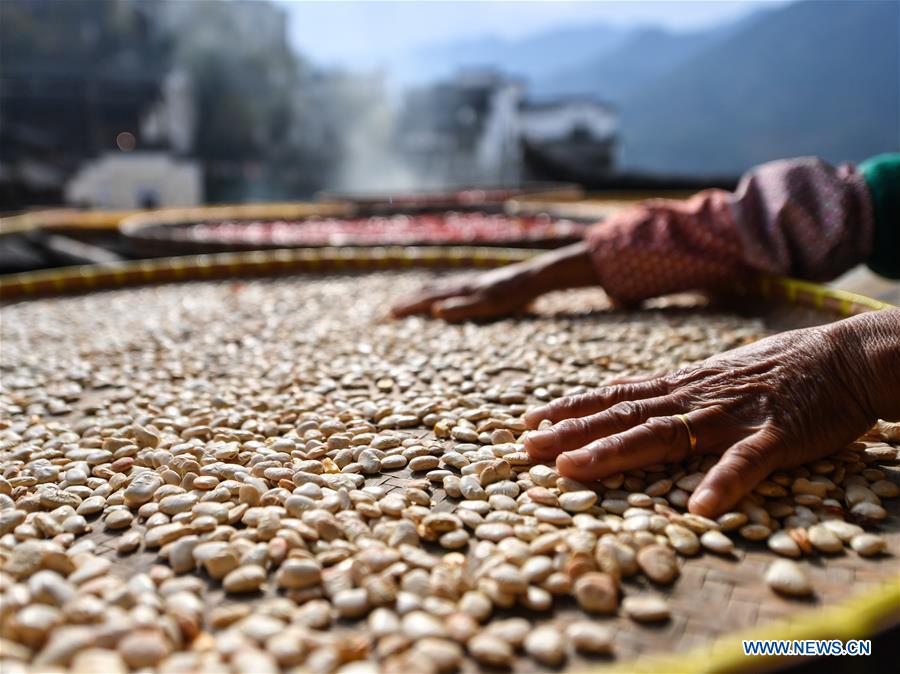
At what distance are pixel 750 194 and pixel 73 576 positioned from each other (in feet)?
6.18

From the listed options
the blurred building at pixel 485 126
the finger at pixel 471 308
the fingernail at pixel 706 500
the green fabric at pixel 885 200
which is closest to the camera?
the fingernail at pixel 706 500

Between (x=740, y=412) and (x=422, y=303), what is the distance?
1.24 metres

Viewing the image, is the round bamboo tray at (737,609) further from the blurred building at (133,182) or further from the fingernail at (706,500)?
the blurred building at (133,182)

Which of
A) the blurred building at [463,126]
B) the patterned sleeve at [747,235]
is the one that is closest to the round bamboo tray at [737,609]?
the patterned sleeve at [747,235]

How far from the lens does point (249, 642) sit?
0.65 metres

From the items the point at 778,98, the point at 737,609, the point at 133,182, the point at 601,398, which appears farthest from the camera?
the point at 778,98

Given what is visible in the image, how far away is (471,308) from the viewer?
201 cm

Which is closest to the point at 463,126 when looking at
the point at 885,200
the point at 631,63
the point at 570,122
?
the point at 570,122

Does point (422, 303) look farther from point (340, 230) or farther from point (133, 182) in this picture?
point (133, 182)

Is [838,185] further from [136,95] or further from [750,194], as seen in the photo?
→ [136,95]

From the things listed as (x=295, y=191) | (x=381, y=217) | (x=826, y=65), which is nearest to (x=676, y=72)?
(x=826, y=65)

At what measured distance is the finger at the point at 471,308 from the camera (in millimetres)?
2008

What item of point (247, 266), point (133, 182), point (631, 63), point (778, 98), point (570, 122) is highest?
point (631, 63)

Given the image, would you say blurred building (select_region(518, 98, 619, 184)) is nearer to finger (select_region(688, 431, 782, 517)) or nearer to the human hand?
the human hand
